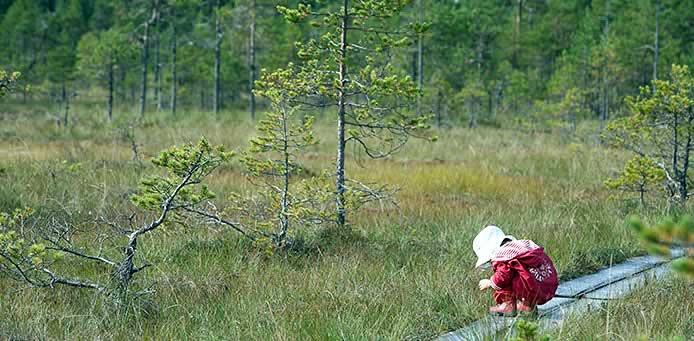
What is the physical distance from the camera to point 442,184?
12.5 metres

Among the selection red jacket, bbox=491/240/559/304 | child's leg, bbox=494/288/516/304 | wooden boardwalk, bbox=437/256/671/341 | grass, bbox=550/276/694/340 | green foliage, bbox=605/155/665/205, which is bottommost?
wooden boardwalk, bbox=437/256/671/341

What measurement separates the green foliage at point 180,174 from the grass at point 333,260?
1.91 ft

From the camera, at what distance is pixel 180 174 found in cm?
597

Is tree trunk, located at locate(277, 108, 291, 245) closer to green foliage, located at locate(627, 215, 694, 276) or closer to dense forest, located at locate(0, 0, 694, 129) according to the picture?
green foliage, located at locate(627, 215, 694, 276)

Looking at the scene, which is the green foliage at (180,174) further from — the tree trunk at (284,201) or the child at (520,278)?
the child at (520,278)

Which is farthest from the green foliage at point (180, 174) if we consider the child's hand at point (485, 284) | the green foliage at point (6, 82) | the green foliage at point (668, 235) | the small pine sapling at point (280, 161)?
the green foliage at point (668, 235)

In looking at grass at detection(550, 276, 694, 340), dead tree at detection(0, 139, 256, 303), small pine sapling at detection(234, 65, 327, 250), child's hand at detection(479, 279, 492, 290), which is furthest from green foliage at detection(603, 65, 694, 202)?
dead tree at detection(0, 139, 256, 303)

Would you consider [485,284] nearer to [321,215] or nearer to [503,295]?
[503,295]

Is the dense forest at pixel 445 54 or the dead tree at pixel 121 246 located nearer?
the dead tree at pixel 121 246

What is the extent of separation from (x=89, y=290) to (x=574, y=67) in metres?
31.7

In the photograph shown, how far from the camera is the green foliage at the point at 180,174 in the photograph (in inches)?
224

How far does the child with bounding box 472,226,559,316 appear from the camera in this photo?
203 inches

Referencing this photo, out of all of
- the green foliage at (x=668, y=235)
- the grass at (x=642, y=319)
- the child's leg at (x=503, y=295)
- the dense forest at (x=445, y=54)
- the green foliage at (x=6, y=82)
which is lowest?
the grass at (x=642, y=319)

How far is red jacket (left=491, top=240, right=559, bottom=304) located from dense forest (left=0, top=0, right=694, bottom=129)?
24.0 meters
